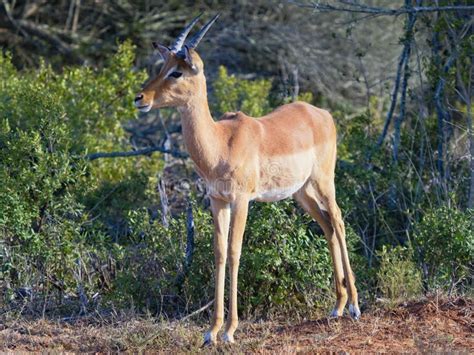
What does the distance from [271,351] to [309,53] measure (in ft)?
36.2

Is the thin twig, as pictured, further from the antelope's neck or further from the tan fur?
the antelope's neck

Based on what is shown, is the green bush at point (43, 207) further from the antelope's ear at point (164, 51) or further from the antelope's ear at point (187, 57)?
the antelope's ear at point (187, 57)

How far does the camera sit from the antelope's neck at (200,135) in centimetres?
714

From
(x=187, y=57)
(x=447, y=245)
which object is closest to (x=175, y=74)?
(x=187, y=57)

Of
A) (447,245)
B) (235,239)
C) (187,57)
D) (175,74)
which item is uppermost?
(187,57)

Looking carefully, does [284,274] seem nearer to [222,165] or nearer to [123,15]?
[222,165]

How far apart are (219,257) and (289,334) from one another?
2.77 feet

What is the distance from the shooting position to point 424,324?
7363mm

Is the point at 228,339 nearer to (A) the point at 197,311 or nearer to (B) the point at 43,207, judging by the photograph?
(A) the point at 197,311

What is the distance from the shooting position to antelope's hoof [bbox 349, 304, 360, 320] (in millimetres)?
7672

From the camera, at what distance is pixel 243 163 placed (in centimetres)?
725

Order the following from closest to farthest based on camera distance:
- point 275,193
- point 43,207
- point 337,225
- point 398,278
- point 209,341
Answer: point 209,341
point 275,193
point 337,225
point 398,278
point 43,207

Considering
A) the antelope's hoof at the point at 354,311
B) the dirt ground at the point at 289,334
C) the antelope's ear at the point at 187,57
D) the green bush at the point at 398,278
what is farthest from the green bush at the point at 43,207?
the green bush at the point at 398,278

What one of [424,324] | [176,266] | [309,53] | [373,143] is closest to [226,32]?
[309,53]
